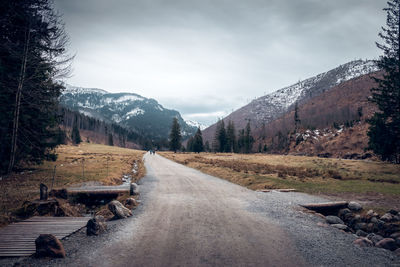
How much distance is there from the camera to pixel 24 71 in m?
16.4

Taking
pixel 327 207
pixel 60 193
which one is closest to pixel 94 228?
pixel 60 193

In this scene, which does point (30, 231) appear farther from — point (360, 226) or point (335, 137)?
point (335, 137)

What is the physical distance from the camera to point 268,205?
1088cm

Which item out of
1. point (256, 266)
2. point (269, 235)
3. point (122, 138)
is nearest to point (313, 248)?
point (269, 235)

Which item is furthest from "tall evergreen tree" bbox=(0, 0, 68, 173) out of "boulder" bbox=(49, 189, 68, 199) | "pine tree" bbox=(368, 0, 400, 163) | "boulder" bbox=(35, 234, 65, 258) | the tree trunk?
"pine tree" bbox=(368, 0, 400, 163)

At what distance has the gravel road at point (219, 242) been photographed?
515 cm

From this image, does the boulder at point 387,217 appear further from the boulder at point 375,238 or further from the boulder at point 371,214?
the boulder at point 375,238

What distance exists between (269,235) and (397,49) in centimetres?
3459

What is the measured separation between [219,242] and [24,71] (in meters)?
19.4

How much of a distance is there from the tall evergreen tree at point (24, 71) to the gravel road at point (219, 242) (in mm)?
14520

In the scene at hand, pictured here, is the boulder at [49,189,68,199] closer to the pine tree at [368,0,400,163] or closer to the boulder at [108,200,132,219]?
the boulder at [108,200,132,219]

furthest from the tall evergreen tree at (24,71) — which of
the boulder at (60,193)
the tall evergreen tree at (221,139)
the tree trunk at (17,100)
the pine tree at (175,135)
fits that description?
the tall evergreen tree at (221,139)

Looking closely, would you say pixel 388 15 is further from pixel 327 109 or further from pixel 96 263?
pixel 327 109

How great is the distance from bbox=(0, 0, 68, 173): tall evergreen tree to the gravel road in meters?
14.5
